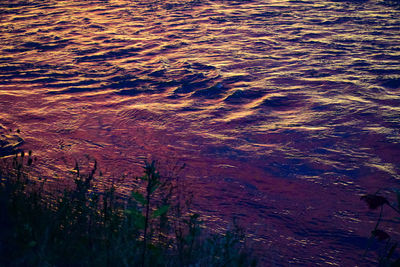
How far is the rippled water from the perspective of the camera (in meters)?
3.41

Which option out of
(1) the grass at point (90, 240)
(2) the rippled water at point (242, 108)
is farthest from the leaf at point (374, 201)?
(2) the rippled water at point (242, 108)

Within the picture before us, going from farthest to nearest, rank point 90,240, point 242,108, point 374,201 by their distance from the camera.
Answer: point 242,108 < point 90,240 < point 374,201

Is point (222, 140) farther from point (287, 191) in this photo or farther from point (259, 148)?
point (287, 191)

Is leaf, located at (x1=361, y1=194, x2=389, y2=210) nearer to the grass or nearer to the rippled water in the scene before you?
the grass

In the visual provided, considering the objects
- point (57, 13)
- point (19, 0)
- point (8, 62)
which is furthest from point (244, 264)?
point (19, 0)

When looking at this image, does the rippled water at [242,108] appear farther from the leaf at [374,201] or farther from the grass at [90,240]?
the leaf at [374,201]

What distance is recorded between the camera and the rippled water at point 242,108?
134 inches

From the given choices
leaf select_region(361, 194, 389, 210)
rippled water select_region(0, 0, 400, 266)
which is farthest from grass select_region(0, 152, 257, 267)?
leaf select_region(361, 194, 389, 210)

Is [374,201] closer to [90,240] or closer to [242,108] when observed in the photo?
[90,240]

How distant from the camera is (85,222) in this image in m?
2.64

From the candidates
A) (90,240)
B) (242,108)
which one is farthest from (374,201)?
(242,108)

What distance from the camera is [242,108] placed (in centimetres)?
562

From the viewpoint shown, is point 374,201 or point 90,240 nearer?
point 374,201

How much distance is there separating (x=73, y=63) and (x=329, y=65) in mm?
5203
